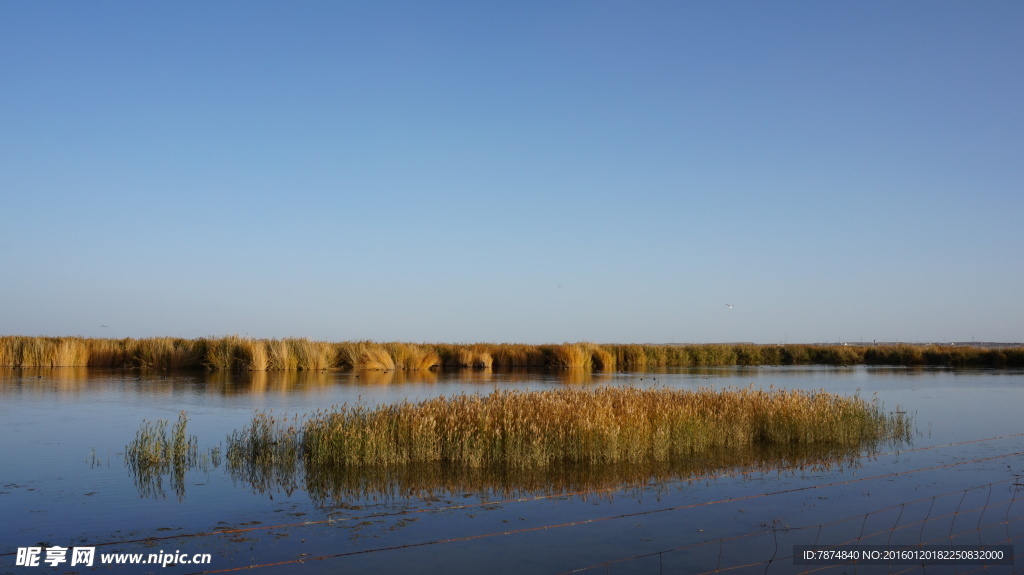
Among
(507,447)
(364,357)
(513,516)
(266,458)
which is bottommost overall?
(513,516)

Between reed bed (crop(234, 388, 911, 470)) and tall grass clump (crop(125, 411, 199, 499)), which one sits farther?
reed bed (crop(234, 388, 911, 470))

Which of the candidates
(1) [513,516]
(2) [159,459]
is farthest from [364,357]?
(1) [513,516]

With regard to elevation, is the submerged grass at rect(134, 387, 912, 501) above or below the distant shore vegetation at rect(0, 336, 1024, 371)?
below

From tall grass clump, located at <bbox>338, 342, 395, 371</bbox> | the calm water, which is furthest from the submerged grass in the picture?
tall grass clump, located at <bbox>338, 342, 395, 371</bbox>

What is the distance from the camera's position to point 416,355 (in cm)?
4862

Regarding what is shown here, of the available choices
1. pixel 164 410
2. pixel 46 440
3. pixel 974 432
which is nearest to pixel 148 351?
pixel 164 410

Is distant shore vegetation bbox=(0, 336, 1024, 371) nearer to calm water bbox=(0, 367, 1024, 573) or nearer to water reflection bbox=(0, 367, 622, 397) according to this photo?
water reflection bbox=(0, 367, 622, 397)

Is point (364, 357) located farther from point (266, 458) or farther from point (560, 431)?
point (560, 431)

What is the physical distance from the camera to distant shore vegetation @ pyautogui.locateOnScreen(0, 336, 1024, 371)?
41.6m

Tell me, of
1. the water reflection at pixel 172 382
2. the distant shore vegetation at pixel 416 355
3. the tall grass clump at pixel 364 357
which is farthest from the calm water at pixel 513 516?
the tall grass clump at pixel 364 357

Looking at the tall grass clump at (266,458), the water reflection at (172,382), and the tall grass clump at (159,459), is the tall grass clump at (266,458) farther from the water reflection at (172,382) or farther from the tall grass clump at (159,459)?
the water reflection at (172,382)

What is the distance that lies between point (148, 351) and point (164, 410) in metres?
23.4

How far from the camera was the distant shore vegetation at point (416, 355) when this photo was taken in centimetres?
4159

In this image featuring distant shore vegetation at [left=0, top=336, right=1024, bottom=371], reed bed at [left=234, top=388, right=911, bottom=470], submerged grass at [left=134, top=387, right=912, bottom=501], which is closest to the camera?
submerged grass at [left=134, top=387, right=912, bottom=501]
